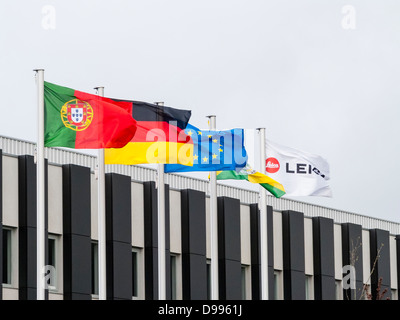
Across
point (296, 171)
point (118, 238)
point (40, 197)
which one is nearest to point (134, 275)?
point (118, 238)

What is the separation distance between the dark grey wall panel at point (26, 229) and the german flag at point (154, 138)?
947 cm

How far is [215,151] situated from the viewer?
105ft

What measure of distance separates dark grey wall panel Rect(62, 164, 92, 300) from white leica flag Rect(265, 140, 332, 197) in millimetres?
6973

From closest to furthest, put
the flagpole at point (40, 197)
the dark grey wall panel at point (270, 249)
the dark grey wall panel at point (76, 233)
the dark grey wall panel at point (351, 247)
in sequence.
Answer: the flagpole at point (40, 197)
the dark grey wall panel at point (76, 233)
the dark grey wall panel at point (270, 249)
the dark grey wall panel at point (351, 247)

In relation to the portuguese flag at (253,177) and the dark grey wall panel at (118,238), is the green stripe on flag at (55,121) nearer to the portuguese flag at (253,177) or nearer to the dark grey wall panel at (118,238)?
the portuguese flag at (253,177)

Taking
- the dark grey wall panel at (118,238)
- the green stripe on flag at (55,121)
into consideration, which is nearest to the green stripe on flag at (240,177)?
the dark grey wall panel at (118,238)

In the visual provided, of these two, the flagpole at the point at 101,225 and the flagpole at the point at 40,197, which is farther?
the flagpole at the point at 101,225

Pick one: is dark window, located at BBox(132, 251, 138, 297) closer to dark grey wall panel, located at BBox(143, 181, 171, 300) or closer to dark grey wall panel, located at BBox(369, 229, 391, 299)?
dark grey wall panel, located at BBox(143, 181, 171, 300)

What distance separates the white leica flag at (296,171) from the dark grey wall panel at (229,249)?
33.1 ft

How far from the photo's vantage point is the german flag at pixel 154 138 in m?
29.6

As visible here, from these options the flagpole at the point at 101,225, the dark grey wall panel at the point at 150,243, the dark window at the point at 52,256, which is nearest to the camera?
the flagpole at the point at 101,225

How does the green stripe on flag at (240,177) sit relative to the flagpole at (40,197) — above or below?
above

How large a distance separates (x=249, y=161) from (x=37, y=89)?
10203 mm
